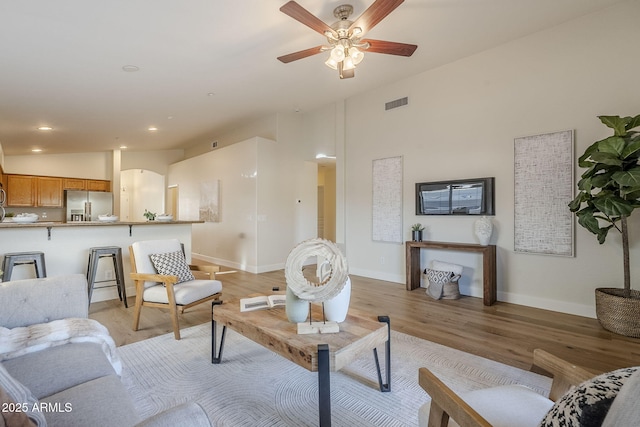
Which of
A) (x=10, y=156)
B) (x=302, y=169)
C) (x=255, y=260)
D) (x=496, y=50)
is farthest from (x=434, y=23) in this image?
(x=10, y=156)

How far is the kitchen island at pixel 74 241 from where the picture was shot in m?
3.45

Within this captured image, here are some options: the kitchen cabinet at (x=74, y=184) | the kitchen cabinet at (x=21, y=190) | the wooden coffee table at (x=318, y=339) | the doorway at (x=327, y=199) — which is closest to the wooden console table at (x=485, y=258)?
the wooden coffee table at (x=318, y=339)

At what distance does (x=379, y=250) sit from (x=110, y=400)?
436 centimetres

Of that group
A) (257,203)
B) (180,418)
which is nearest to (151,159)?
(257,203)

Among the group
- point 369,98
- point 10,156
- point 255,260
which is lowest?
point 255,260

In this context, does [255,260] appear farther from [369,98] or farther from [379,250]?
[369,98]

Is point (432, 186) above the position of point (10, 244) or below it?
above

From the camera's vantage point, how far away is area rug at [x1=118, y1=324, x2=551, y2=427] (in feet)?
5.65

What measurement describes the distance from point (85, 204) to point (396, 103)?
26.5 ft

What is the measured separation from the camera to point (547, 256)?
3.55m

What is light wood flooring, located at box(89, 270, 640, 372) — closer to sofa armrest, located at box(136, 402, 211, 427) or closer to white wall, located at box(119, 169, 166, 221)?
sofa armrest, located at box(136, 402, 211, 427)

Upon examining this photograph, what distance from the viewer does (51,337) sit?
1.61 metres

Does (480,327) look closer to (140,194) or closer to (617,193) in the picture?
(617,193)

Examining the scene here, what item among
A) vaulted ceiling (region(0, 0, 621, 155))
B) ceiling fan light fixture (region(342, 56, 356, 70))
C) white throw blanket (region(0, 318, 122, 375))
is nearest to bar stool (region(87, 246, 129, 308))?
white throw blanket (region(0, 318, 122, 375))
